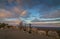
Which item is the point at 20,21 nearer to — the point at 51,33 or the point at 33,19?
the point at 33,19

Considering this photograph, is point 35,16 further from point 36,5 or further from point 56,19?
point 56,19

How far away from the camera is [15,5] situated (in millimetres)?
2832

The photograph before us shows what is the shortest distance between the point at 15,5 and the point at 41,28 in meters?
0.70

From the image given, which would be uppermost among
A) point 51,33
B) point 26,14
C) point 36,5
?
point 36,5

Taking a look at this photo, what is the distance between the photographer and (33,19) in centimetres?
271

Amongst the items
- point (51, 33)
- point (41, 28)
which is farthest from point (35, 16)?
point (51, 33)

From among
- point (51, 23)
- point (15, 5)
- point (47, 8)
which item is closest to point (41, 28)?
point (51, 23)

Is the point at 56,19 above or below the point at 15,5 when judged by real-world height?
below

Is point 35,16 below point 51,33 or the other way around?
the other way around

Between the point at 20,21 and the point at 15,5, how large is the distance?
1.11 feet

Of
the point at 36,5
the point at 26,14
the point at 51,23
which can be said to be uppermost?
the point at 36,5

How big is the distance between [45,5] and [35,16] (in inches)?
11.2

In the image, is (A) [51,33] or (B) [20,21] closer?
(A) [51,33]

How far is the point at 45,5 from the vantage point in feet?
8.87
